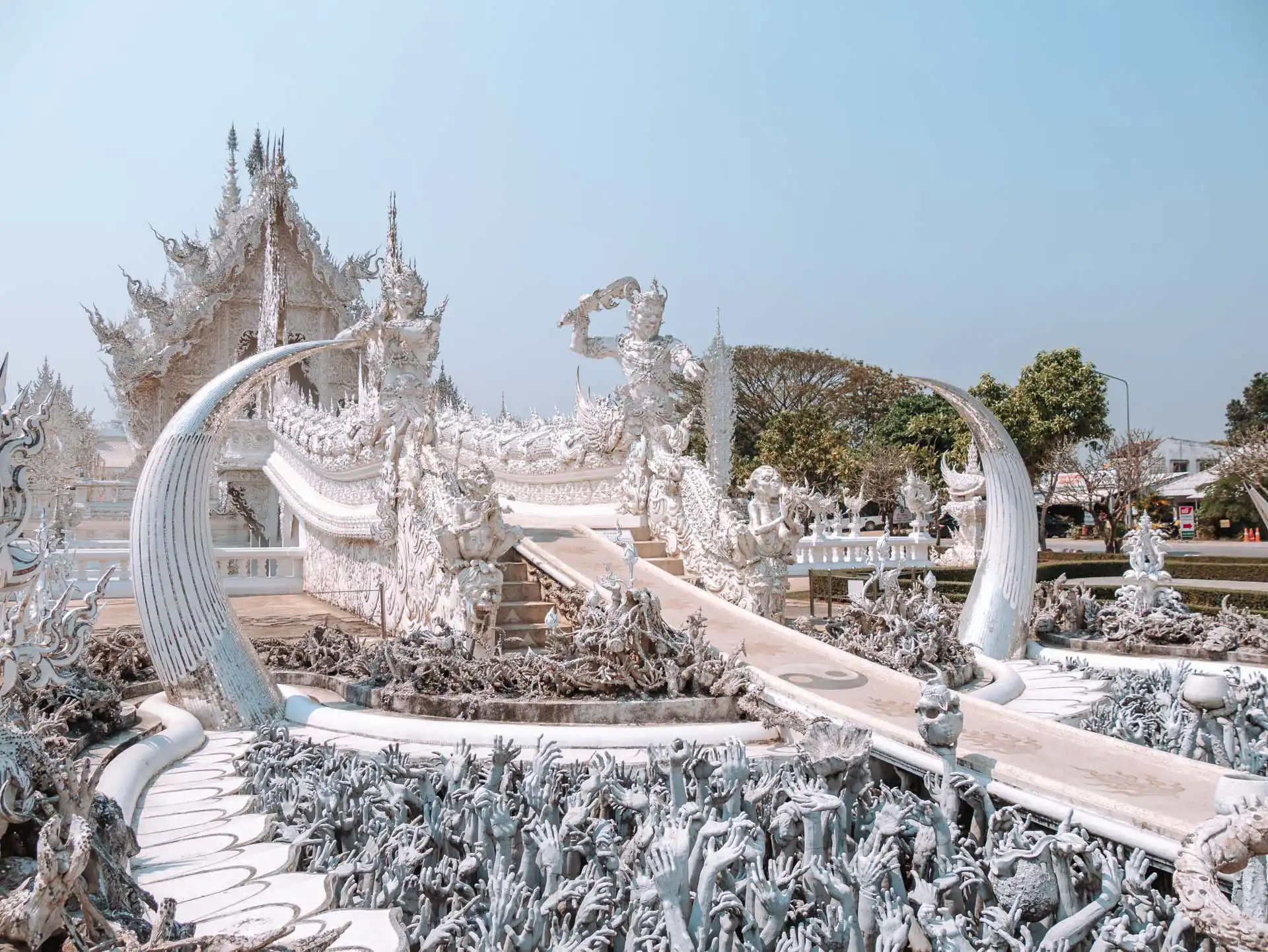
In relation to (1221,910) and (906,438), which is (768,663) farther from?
(906,438)

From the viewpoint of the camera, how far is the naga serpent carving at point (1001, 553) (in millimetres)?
9617

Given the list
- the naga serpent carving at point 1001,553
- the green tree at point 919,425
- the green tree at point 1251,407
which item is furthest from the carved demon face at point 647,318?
the green tree at point 1251,407

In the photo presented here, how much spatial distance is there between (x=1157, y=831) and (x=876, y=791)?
4.38 feet

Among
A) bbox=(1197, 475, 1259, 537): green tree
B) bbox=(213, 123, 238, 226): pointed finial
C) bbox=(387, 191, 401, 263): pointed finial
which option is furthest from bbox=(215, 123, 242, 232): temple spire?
bbox=(1197, 475, 1259, 537): green tree

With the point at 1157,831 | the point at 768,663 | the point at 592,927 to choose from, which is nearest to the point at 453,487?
the point at 768,663

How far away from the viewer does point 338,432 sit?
1378 centimetres

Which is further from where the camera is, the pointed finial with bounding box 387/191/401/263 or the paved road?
the paved road

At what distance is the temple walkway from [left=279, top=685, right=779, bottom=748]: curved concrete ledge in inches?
27.5

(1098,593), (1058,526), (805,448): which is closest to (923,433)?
(805,448)

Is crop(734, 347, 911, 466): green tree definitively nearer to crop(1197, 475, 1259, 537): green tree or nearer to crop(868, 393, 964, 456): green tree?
crop(868, 393, 964, 456): green tree

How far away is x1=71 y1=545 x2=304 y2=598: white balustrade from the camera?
1515 centimetres

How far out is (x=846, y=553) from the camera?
18.8 m

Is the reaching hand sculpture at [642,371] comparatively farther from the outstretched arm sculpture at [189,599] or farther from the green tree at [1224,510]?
the green tree at [1224,510]

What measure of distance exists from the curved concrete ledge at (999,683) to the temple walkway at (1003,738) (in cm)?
112
